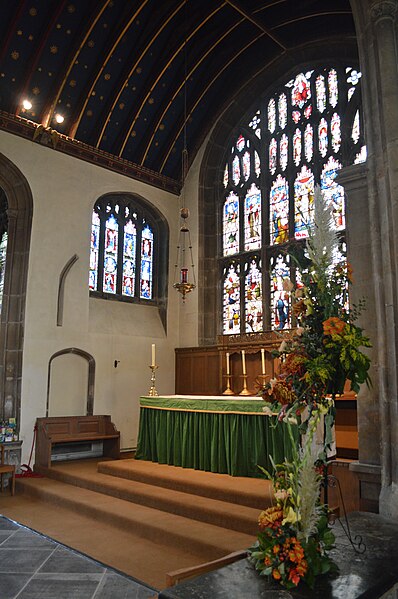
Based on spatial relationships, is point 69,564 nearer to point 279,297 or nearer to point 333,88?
point 279,297

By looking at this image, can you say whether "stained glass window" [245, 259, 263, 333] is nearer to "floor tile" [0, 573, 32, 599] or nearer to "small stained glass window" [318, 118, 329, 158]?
"small stained glass window" [318, 118, 329, 158]

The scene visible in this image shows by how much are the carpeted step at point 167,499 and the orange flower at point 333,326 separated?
2.81 metres

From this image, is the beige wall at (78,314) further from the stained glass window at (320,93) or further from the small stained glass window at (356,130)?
the small stained glass window at (356,130)

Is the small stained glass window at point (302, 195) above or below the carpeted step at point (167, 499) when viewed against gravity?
above

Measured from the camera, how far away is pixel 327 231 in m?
2.56

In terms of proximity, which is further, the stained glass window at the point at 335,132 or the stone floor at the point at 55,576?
the stained glass window at the point at 335,132

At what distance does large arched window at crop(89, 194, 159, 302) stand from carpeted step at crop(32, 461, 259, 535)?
4.05 meters

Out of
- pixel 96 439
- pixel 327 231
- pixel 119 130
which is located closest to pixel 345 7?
pixel 119 130

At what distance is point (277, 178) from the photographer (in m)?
10.3

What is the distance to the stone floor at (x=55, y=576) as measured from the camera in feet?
12.0

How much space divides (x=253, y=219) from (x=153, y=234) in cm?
238

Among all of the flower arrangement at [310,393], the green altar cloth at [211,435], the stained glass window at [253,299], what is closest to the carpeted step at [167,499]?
the green altar cloth at [211,435]

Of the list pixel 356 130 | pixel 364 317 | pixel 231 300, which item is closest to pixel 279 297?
pixel 231 300

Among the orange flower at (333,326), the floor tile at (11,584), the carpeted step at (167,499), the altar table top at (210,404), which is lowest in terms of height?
the floor tile at (11,584)
